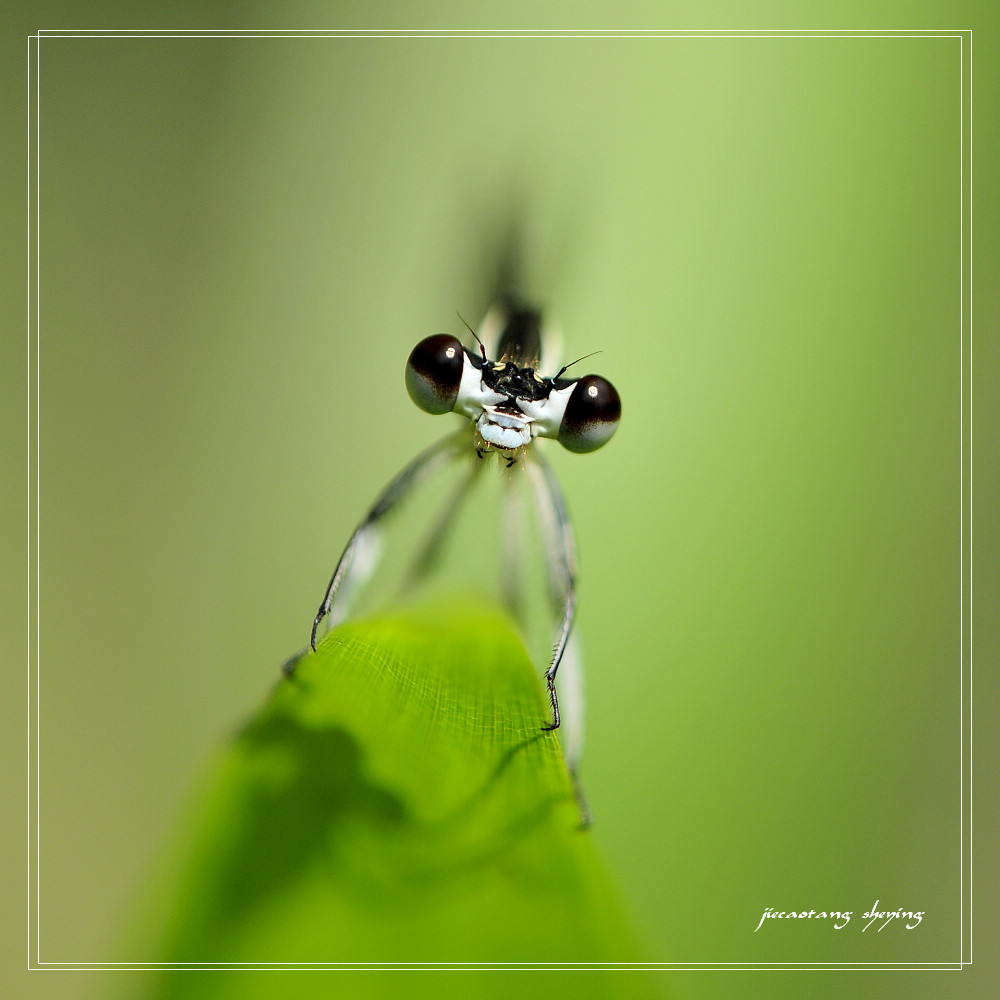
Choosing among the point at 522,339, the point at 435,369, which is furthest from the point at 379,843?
the point at 522,339

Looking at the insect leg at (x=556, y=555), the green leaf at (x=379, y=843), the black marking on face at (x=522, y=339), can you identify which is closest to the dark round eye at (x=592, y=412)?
the insect leg at (x=556, y=555)

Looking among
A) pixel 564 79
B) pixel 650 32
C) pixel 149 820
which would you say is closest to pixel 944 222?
pixel 650 32

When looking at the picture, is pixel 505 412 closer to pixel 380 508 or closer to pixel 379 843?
pixel 380 508

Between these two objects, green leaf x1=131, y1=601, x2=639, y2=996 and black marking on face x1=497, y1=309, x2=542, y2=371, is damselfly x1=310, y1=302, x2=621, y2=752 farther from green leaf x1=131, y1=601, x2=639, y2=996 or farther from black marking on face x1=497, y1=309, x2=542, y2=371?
green leaf x1=131, y1=601, x2=639, y2=996

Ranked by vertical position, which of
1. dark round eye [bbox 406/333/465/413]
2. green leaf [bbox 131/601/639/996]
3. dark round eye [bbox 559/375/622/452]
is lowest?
green leaf [bbox 131/601/639/996]

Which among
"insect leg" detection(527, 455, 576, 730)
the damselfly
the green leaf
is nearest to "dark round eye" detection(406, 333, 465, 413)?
the damselfly

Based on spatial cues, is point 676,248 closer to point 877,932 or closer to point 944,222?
point 944,222
